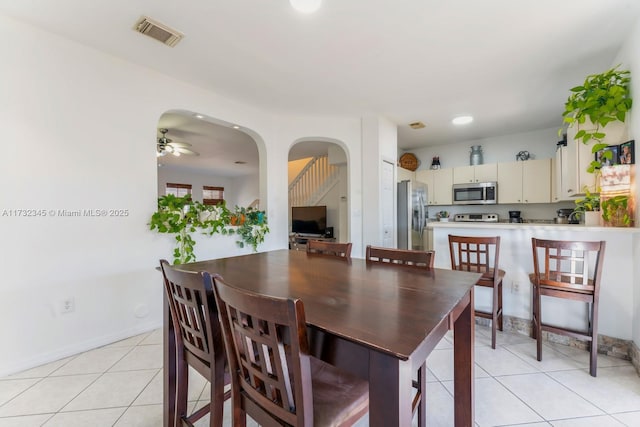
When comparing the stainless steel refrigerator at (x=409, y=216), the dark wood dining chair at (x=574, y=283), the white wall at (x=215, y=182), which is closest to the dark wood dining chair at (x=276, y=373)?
the dark wood dining chair at (x=574, y=283)

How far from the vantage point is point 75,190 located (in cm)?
222

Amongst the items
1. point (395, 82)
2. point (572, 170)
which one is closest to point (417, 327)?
point (395, 82)

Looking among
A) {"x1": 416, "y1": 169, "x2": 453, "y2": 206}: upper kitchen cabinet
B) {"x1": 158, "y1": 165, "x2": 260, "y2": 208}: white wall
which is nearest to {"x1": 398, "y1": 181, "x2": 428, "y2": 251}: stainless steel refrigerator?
{"x1": 416, "y1": 169, "x2": 453, "y2": 206}: upper kitchen cabinet

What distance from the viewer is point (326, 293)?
113 cm

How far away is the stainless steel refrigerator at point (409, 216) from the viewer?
4395 millimetres

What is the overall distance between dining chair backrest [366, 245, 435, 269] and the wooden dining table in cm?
9

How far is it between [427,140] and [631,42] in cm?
305

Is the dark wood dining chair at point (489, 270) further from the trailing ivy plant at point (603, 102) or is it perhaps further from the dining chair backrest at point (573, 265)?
the trailing ivy plant at point (603, 102)

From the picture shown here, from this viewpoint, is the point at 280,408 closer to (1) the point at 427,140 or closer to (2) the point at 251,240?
(2) the point at 251,240

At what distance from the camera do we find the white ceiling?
6.10 feet

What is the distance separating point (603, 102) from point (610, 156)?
440 millimetres

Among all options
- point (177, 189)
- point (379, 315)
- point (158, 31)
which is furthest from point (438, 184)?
point (177, 189)

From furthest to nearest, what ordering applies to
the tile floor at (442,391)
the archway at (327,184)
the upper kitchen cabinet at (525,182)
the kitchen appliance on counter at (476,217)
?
the archway at (327,184), the kitchen appliance on counter at (476,217), the upper kitchen cabinet at (525,182), the tile floor at (442,391)

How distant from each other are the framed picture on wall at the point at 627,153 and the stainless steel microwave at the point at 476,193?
98.1 inches
